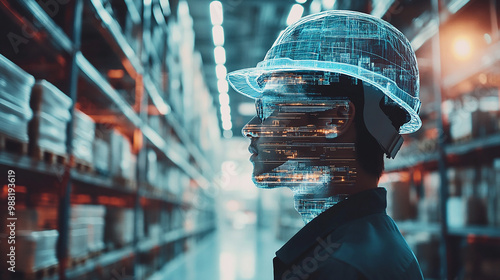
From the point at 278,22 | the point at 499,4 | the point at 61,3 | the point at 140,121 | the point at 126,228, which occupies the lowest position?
the point at 126,228

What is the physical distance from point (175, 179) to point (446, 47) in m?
5.84

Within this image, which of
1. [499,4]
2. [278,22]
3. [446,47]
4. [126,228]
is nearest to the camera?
[499,4]

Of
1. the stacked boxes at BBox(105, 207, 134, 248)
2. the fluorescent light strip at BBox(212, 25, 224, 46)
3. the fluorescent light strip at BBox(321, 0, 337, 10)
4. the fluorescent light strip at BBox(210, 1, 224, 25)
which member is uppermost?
the fluorescent light strip at BBox(212, 25, 224, 46)

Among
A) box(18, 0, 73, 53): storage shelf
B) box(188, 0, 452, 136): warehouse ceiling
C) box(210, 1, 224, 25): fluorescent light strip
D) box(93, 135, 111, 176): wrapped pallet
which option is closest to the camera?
box(18, 0, 73, 53): storage shelf

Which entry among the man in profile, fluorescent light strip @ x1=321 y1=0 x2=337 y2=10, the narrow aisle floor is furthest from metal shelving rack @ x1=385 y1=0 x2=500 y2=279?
the narrow aisle floor

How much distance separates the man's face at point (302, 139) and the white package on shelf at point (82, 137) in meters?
2.20

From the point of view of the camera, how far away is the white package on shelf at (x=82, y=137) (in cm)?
301

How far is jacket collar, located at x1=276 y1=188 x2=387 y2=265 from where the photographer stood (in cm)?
97

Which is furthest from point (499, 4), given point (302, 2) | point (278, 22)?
point (278, 22)

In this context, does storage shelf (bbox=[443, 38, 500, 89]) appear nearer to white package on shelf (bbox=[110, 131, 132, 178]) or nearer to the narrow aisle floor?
white package on shelf (bbox=[110, 131, 132, 178])

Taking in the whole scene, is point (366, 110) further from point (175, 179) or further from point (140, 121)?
point (175, 179)

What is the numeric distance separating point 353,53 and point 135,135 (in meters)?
4.27

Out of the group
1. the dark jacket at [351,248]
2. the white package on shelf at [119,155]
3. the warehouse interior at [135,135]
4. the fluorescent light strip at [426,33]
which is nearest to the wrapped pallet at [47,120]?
the warehouse interior at [135,135]

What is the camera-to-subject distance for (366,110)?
3.46 ft
